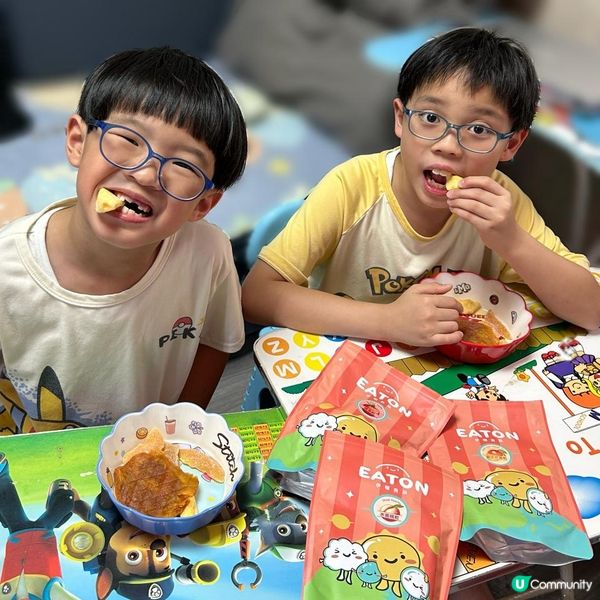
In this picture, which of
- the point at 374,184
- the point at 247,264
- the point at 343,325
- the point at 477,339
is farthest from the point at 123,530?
the point at 247,264

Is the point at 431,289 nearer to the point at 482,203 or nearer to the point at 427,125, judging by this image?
the point at 482,203

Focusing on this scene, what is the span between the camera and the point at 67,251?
882 mm

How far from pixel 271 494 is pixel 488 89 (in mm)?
689

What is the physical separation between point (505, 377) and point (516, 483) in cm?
23

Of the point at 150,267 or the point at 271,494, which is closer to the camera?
the point at 271,494

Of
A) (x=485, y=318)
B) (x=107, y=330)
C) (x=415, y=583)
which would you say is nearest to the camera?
(x=415, y=583)

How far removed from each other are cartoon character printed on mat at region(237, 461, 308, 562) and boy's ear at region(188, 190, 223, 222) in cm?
34

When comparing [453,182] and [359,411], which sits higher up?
[453,182]

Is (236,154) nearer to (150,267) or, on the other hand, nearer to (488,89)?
(150,267)

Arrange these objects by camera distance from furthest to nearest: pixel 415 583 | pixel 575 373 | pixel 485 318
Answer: pixel 485 318
pixel 575 373
pixel 415 583

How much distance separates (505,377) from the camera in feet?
3.33

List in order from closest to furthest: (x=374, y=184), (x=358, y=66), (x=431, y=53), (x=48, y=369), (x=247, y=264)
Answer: (x=48, y=369) → (x=431, y=53) → (x=374, y=184) → (x=247, y=264) → (x=358, y=66)

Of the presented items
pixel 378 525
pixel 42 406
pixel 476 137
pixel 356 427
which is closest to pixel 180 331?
pixel 42 406

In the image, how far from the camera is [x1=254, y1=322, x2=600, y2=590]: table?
2.98ft
